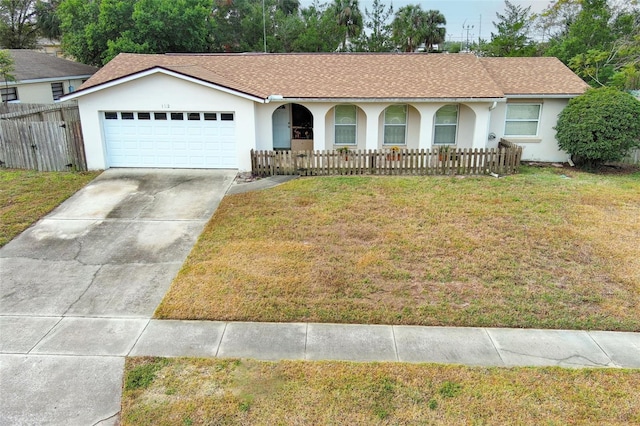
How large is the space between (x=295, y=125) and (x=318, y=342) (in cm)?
1262

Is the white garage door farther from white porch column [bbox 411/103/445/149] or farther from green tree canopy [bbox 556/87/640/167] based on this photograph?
green tree canopy [bbox 556/87/640/167]

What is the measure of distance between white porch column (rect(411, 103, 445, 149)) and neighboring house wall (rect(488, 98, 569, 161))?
2.49 m

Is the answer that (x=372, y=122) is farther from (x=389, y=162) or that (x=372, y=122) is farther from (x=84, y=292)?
(x=84, y=292)

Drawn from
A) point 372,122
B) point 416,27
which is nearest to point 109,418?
point 372,122

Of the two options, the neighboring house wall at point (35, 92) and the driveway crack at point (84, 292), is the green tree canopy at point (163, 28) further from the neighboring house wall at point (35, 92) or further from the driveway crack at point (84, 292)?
the driveway crack at point (84, 292)

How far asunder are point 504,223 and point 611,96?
789cm

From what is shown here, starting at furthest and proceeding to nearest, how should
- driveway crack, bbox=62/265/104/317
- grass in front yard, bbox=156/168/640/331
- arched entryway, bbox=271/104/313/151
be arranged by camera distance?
arched entryway, bbox=271/104/313/151, driveway crack, bbox=62/265/104/317, grass in front yard, bbox=156/168/640/331

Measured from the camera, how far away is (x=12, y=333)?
23.1 ft

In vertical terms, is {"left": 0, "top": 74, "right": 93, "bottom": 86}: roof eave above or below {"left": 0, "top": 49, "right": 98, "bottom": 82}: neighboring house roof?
below

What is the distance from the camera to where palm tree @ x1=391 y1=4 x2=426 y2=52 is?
132ft

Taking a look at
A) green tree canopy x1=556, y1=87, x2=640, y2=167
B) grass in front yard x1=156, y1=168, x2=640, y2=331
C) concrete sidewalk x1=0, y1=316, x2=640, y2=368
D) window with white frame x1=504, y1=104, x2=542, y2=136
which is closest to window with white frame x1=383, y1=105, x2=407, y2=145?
window with white frame x1=504, y1=104, x2=542, y2=136

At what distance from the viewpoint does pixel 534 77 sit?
17.9 m

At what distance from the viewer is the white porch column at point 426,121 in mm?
16531

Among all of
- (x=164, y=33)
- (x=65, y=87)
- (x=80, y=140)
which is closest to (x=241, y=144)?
(x=80, y=140)
